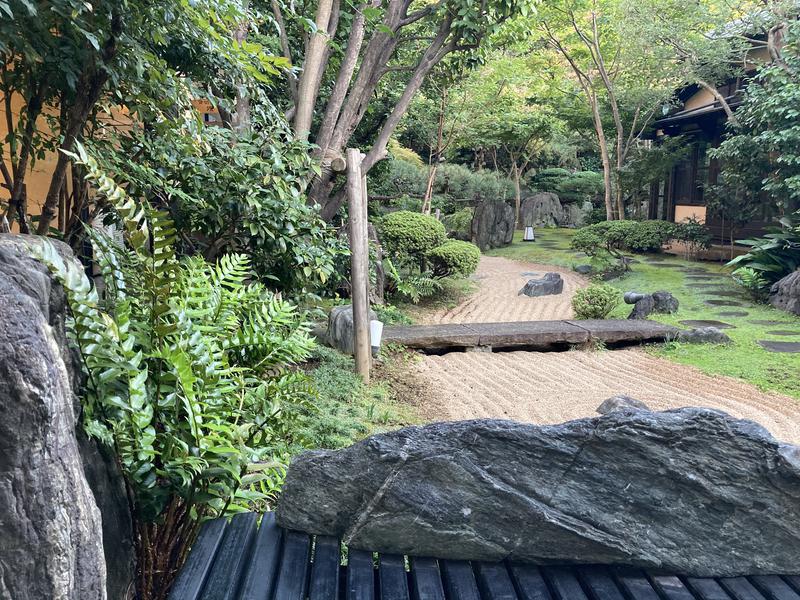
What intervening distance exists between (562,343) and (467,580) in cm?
652

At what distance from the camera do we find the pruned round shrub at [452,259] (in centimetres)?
1137

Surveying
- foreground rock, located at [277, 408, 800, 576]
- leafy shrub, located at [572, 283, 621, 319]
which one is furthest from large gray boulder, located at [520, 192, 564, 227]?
foreground rock, located at [277, 408, 800, 576]

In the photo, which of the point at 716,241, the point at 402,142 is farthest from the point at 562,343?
the point at 402,142

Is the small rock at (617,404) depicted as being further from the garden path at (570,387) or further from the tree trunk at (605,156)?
Answer: the tree trunk at (605,156)

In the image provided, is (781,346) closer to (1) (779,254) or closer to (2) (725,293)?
(2) (725,293)

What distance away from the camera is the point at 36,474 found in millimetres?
1587

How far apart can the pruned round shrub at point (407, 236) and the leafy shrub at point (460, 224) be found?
7920mm

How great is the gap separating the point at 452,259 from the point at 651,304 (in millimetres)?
3310

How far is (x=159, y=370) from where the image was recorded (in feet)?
8.02

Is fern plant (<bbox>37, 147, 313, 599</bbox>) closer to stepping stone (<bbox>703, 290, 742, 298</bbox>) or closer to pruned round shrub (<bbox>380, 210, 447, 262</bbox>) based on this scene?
pruned round shrub (<bbox>380, 210, 447, 262</bbox>)

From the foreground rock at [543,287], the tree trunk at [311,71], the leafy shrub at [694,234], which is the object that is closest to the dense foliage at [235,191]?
the tree trunk at [311,71]

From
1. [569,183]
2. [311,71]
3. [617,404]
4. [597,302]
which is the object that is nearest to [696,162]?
[569,183]

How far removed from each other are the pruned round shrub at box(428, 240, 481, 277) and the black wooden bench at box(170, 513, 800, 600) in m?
9.23

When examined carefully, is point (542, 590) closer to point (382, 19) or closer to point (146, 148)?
point (146, 148)
